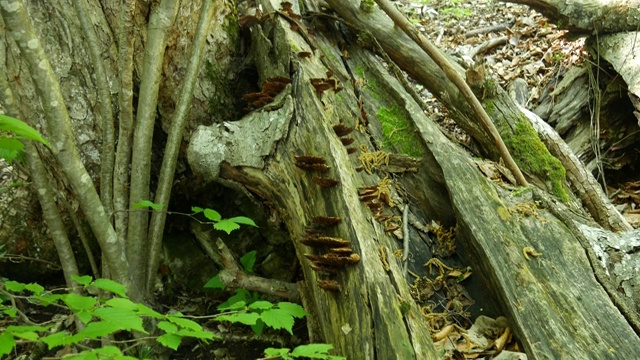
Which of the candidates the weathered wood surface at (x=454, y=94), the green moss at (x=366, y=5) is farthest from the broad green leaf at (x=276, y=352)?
the green moss at (x=366, y=5)

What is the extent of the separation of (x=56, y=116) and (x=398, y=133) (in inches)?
121

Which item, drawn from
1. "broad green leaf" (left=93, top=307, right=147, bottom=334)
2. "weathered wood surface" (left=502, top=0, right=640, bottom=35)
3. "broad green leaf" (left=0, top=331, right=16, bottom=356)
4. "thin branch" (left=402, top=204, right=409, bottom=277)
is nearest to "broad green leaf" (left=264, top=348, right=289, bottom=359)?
"broad green leaf" (left=93, top=307, right=147, bottom=334)

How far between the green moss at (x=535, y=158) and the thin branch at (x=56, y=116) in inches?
154

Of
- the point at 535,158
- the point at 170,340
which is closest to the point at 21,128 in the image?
the point at 170,340

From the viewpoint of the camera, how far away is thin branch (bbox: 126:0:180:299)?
12.2 feet

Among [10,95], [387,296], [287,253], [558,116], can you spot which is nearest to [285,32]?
[287,253]

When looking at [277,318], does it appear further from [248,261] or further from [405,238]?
[248,261]

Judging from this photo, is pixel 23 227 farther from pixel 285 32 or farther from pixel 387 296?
pixel 387 296

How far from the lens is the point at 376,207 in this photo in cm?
392

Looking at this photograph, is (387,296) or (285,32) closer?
(387,296)

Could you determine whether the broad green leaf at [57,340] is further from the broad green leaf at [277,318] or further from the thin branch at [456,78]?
the thin branch at [456,78]

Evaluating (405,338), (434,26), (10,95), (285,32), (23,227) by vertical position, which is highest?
(434,26)

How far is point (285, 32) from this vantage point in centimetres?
500

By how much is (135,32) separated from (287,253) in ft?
8.16
